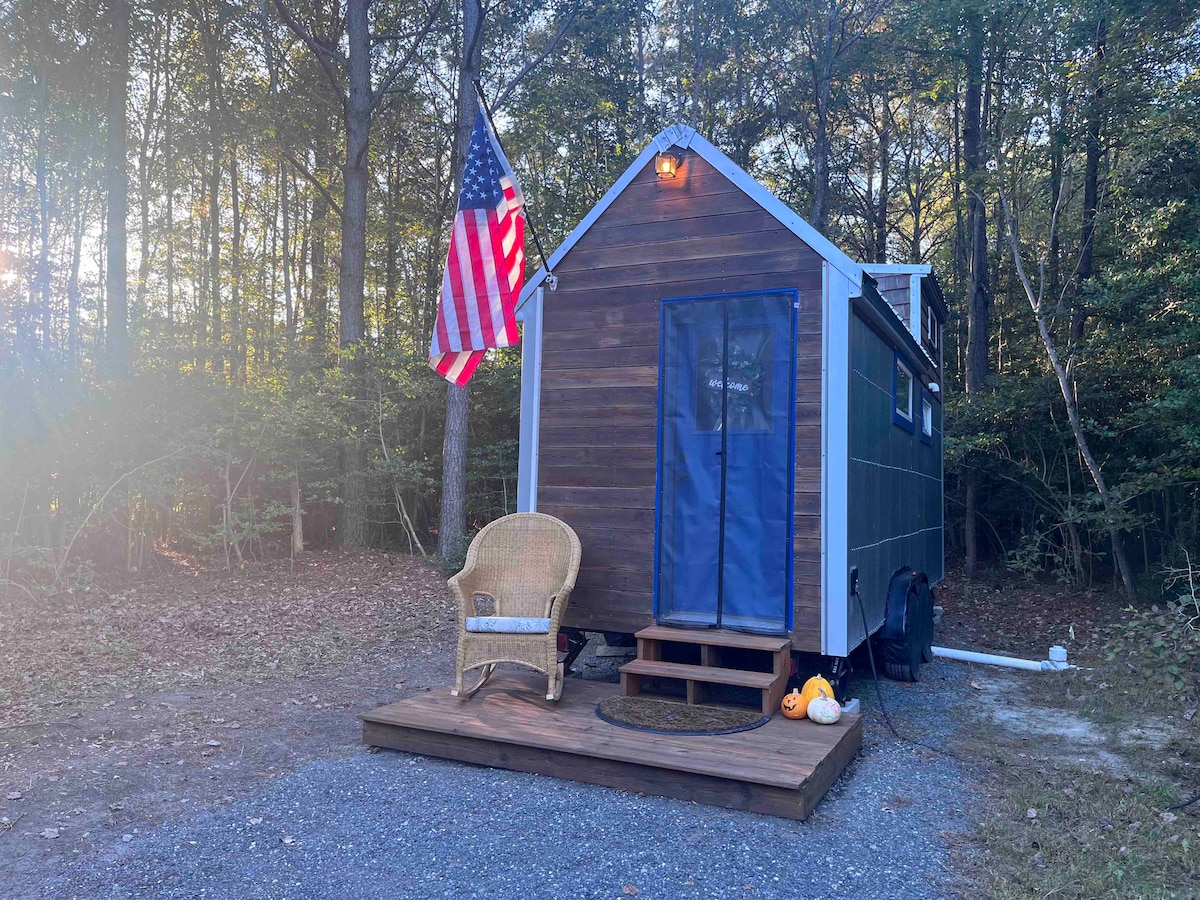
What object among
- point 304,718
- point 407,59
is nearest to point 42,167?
point 407,59

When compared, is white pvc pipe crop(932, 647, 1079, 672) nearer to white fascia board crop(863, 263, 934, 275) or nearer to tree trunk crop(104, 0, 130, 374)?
white fascia board crop(863, 263, 934, 275)

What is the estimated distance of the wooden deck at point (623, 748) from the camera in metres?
3.36

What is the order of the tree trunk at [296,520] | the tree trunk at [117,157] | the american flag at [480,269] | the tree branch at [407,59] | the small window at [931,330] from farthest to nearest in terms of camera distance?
1. the tree branch at [407,59]
2. the tree trunk at [117,157]
3. the tree trunk at [296,520]
4. the small window at [931,330]
5. the american flag at [480,269]

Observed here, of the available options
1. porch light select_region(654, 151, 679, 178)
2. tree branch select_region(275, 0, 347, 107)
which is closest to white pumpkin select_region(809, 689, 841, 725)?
porch light select_region(654, 151, 679, 178)

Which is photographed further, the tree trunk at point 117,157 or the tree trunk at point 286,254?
the tree trunk at point 286,254

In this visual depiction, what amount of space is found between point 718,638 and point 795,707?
59 cm

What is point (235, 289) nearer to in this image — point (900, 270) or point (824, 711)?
point (900, 270)

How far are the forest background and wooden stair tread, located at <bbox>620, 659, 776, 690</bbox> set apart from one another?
175 inches

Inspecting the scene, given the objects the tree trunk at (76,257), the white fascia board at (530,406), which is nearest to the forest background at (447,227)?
the tree trunk at (76,257)

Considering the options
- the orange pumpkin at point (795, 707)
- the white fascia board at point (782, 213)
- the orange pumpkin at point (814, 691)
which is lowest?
the orange pumpkin at point (795, 707)

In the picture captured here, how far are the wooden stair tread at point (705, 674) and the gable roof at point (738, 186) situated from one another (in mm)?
2167

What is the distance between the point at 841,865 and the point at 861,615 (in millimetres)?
2181

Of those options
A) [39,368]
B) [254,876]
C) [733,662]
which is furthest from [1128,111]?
[39,368]

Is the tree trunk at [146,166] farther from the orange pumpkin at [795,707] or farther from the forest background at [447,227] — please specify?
the orange pumpkin at [795,707]
